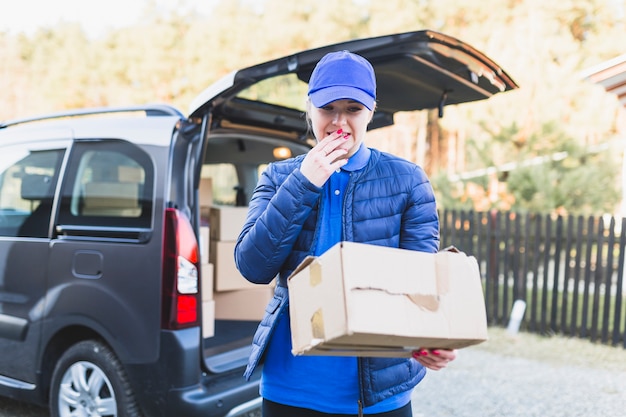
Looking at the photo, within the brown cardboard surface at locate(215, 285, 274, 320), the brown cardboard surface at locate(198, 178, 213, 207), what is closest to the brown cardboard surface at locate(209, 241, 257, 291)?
the brown cardboard surface at locate(215, 285, 274, 320)

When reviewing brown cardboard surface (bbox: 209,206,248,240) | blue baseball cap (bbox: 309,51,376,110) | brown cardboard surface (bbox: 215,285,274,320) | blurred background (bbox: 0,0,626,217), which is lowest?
brown cardboard surface (bbox: 215,285,274,320)

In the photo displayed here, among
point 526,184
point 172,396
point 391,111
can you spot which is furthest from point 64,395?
point 526,184

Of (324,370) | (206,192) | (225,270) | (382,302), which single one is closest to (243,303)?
(225,270)

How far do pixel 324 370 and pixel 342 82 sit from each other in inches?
31.6

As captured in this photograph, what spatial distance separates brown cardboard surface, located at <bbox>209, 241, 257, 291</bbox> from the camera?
4367 mm

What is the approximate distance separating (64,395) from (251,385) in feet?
3.50

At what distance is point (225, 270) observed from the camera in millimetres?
4398

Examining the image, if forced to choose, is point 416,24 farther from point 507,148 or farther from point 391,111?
point 391,111

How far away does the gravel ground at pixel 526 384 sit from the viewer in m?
3.97

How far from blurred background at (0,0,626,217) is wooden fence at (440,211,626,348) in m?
0.94

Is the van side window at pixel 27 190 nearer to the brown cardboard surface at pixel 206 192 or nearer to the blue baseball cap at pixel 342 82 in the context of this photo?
the brown cardboard surface at pixel 206 192

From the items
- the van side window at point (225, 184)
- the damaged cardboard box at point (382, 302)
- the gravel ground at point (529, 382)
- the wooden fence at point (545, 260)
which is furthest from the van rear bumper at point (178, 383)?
the wooden fence at point (545, 260)

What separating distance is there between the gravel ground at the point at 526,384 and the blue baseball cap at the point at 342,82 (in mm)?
3094

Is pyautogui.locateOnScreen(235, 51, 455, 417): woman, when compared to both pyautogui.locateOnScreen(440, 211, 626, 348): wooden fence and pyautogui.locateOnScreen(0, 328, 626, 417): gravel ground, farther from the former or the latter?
pyautogui.locateOnScreen(440, 211, 626, 348): wooden fence
